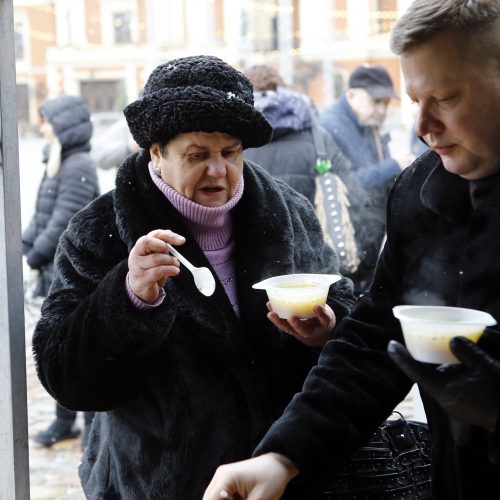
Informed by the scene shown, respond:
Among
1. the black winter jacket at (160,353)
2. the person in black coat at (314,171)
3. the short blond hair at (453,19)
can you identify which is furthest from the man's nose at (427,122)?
the person in black coat at (314,171)

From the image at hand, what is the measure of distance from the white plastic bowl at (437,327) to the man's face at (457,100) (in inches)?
11.8

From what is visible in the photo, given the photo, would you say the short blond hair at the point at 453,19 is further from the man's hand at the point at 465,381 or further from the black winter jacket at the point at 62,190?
the black winter jacket at the point at 62,190

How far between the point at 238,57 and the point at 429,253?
36561 mm

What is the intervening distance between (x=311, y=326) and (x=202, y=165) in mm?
545

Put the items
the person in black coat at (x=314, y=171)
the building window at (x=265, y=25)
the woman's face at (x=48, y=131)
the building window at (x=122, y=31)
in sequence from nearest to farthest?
the person in black coat at (x=314, y=171)
the woman's face at (x=48, y=131)
the building window at (x=265, y=25)
the building window at (x=122, y=31)

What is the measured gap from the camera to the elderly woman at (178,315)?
243cm

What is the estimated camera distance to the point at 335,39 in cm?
4128

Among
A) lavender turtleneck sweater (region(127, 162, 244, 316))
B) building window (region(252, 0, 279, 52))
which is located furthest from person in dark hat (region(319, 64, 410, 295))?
building window (region(252, 0, 279, 52))

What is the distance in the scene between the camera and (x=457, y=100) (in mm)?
1783

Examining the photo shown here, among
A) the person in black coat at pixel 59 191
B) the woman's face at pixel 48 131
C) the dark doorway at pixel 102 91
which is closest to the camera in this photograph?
the person in black coat at pixel 59 191

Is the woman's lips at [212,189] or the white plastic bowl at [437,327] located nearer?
the white plastic bowl at [437,327]

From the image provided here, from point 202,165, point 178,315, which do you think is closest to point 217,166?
point 202,165

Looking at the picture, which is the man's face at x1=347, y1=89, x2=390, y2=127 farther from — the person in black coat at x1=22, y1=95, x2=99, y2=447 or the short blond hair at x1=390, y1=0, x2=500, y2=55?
the short blond hair at x1=390, y1=0, x2=500, y2=55

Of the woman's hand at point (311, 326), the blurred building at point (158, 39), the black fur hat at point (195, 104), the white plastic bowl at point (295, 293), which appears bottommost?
the woman's hand at point (311, 326)
